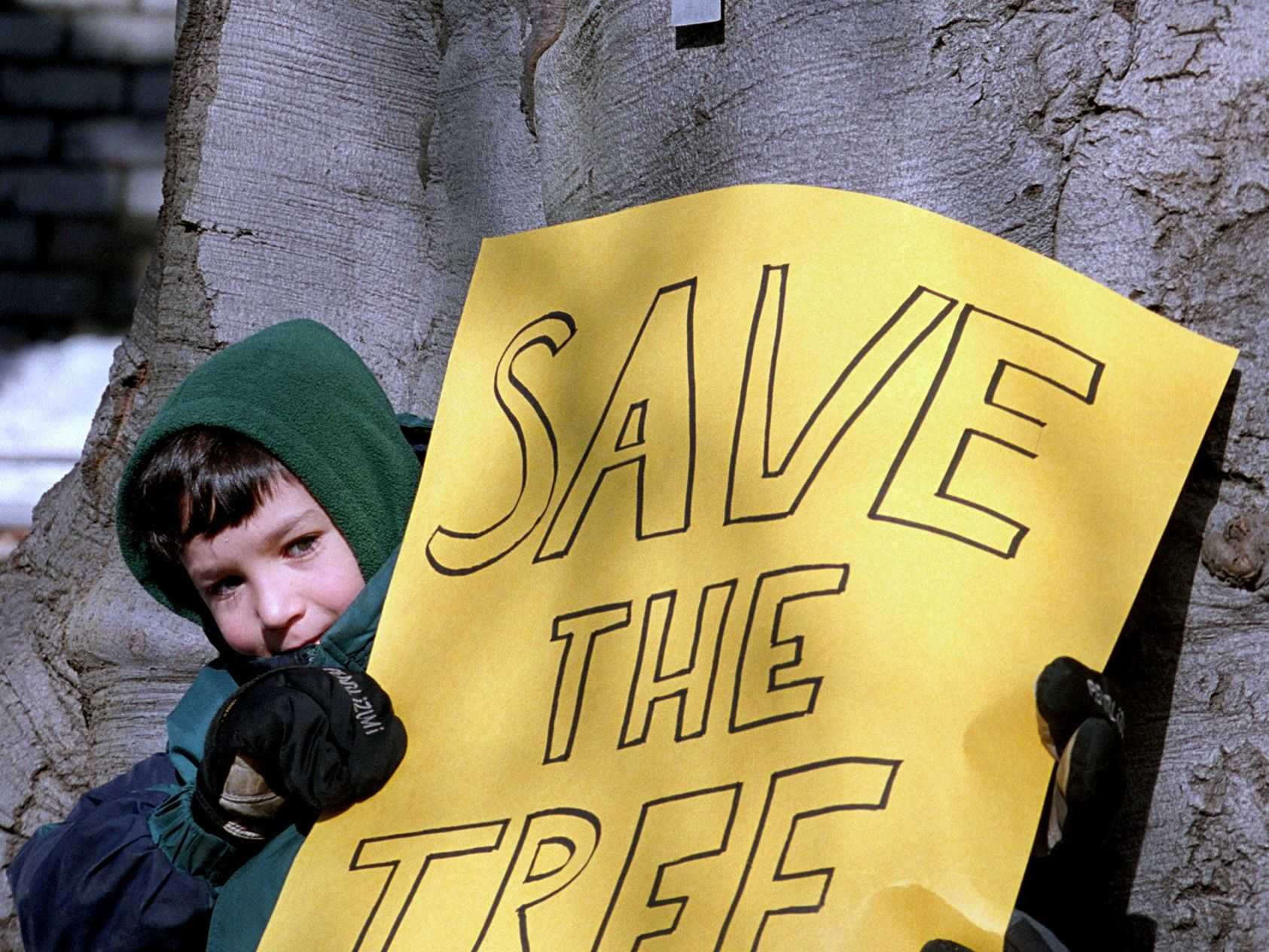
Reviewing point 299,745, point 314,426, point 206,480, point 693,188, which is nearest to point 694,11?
point 693,188

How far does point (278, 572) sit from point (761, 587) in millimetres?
507

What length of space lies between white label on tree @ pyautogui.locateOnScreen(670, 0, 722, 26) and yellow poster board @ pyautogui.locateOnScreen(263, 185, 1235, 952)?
0.79ft

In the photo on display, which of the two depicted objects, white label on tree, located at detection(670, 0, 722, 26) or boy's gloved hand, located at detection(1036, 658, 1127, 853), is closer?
boy's gloved hand, located at detection(1036, 658, 1127, 853)

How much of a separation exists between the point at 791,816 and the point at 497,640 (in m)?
0.31

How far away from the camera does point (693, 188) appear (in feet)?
4.56

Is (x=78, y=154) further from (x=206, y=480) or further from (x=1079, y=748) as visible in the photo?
(x=1079, y=748)

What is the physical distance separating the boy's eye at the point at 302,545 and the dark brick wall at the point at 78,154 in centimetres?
516

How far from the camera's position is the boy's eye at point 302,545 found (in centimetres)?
138

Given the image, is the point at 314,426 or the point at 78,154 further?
the point at 78,154

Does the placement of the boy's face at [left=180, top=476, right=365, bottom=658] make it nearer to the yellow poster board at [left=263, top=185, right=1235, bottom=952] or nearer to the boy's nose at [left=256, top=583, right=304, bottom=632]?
the boy's nose at [left=256, top=583, right=304, bottom=632]

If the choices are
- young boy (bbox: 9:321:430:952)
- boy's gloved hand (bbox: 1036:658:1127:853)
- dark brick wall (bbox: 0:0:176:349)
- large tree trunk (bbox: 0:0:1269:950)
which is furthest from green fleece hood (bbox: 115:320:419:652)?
dark brick wall (bbox: 0:0:176:349)

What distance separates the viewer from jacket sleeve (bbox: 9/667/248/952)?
1.32m

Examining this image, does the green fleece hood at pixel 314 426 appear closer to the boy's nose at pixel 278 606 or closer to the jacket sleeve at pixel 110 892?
the boy's nose at pixel 278 606

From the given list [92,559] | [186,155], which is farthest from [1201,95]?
[92,559]
